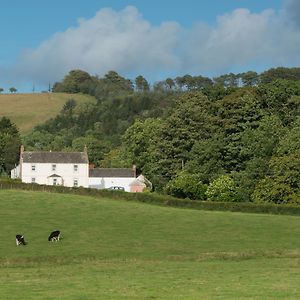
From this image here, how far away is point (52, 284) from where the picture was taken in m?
24.3

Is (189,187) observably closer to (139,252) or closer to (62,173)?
(62,173)

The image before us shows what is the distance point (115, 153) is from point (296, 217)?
258ft

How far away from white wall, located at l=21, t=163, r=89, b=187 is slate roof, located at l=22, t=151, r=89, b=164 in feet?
2.10

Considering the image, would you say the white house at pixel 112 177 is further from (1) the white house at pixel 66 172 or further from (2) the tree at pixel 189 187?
(2) the tree at pixel 189 187

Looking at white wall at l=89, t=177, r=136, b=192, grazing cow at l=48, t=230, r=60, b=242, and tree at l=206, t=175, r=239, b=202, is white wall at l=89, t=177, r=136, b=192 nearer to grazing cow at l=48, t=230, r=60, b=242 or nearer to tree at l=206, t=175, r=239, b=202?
tree at l=206, t=175, r=239, b=202

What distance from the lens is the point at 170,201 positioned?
2827 inches

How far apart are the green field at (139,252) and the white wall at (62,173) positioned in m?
40.4

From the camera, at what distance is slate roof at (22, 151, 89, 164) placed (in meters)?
116

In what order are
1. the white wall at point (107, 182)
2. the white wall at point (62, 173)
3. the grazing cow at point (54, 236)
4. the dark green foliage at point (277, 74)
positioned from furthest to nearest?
the dark green foliage at point (277, 74) → the white wall at point (62, 173) → the white wall at point (107, 182) → the grazing cow at point (54, 236)

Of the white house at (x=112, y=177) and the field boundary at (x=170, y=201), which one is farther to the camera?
the white house at (x=112, y=177)

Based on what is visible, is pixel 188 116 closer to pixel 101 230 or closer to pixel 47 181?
pixel 47 181

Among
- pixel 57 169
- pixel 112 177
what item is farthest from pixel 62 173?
pixel 112 177

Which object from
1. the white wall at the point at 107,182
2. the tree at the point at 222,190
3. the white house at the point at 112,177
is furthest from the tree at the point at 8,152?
the tree at the point at 222,190

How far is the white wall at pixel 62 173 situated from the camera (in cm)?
11594
